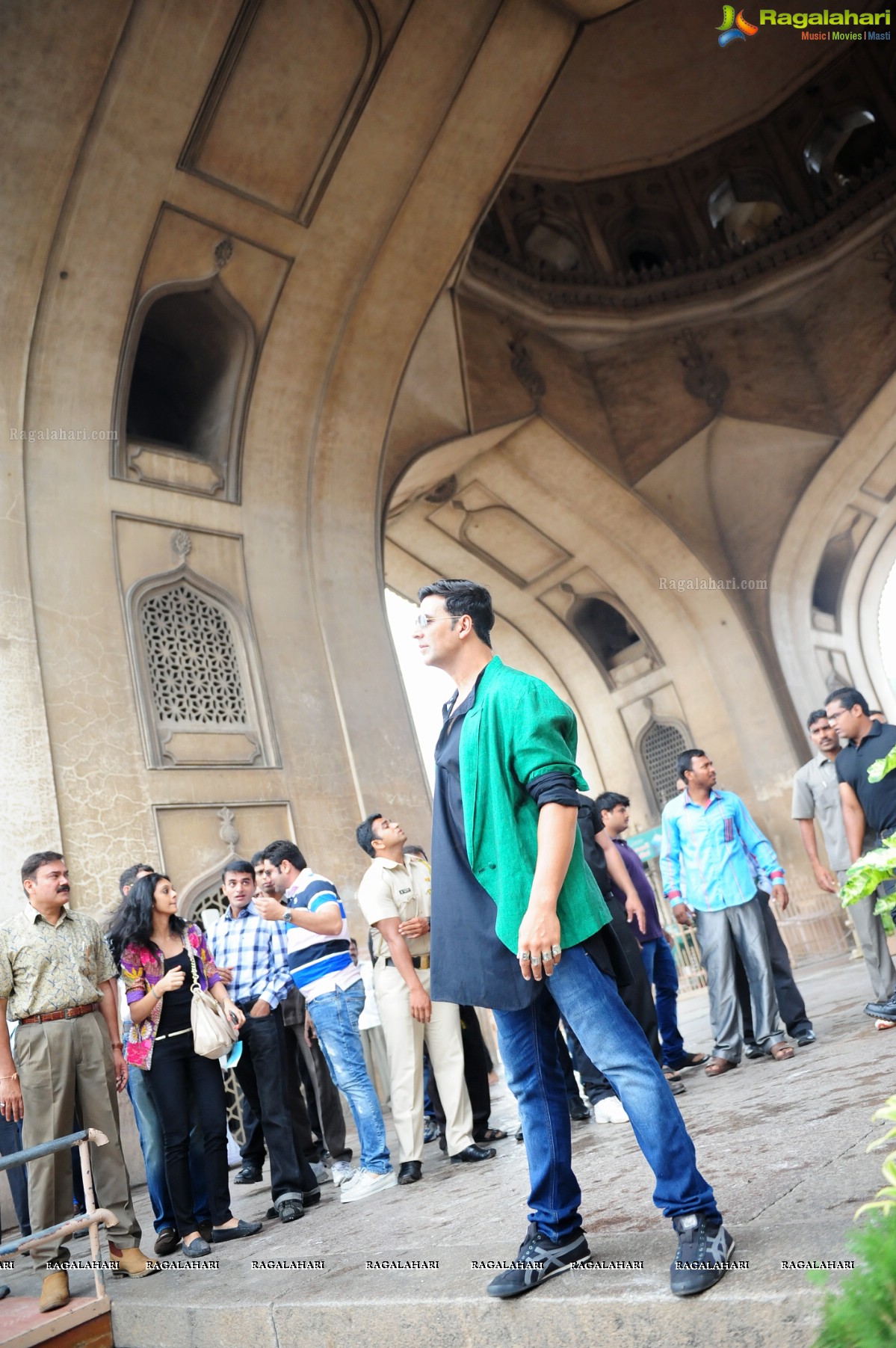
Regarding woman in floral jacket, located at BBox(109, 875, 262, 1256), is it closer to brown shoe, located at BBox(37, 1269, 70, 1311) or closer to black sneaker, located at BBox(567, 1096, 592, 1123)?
brown shoe, located at BBox(37, 1269, 70, 1311)

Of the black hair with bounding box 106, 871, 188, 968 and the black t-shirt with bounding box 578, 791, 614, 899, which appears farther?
the black t-shirt with bounding box 578, 791, 614, 899

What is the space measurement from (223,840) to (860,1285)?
6.73 meters

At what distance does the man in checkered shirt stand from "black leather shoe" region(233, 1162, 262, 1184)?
0.67 m

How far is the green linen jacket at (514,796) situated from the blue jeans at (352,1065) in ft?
6.98

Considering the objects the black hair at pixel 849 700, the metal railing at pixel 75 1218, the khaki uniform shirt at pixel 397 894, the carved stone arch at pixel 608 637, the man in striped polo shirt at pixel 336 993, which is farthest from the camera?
the carved stone arch at pixel 608 637

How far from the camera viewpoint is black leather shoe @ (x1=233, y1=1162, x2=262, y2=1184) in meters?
5.07

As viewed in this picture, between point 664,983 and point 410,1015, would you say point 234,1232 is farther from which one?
point 664,983

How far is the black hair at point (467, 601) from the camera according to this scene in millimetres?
2318

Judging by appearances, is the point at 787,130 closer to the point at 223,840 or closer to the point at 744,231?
the point at 744,231

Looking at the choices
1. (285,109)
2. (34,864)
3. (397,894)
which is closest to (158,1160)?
(34,864)

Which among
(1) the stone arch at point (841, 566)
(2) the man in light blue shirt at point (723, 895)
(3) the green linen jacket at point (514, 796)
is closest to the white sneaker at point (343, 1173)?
(2) the man in light blue shirt at point (723, 895)

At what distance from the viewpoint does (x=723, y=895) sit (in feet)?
15.1

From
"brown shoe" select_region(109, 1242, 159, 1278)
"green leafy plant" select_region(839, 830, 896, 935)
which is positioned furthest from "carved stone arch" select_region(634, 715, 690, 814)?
"green leafy plant" select_region(839, 830, 896, 935)

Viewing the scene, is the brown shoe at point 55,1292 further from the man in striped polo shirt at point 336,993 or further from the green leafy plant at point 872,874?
the green leafy plant at point 872,874
